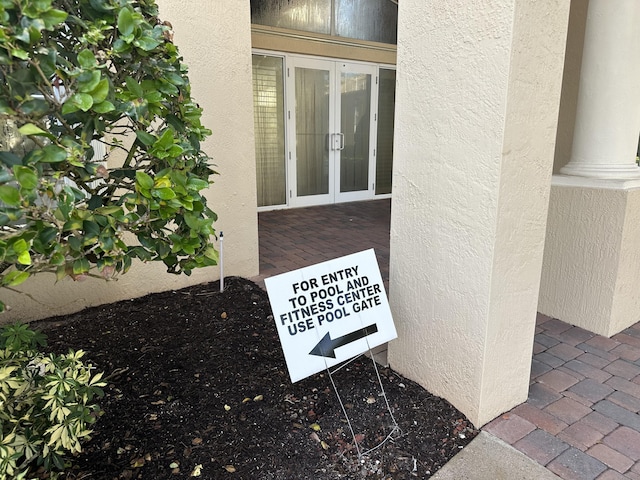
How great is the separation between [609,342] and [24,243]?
11.0ft

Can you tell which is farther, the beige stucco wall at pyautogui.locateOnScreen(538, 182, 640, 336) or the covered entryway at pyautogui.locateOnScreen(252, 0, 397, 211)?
the covered entryway at pyautogui.locateOnScreen(252, 0, 397, 211)

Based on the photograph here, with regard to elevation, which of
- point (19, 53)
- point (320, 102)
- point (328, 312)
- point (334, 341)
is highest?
point (320, 102)

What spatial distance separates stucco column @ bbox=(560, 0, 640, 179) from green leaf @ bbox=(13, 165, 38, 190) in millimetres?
3303

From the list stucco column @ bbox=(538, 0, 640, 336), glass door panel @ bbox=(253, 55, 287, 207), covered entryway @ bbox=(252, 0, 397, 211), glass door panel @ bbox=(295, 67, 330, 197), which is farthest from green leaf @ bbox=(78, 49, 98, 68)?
glass door panel @ bbox=(295, 67, 330, 197)

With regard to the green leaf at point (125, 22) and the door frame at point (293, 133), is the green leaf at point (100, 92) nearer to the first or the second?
the green leaf at point (125, 22)

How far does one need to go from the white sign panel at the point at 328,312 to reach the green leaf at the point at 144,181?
0.93 meters

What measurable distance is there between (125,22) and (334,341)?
1658 mm

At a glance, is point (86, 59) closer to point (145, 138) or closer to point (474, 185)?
point (145, 138)

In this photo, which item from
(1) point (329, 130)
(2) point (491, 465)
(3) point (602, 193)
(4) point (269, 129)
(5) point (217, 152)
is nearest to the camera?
(2) point (491, 465)

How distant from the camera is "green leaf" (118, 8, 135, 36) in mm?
1136

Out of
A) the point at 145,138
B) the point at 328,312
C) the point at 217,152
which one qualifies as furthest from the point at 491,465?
the point at 217,152

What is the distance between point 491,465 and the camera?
1.92 m

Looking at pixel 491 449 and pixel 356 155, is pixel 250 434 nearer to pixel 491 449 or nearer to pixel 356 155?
pixel 491 449

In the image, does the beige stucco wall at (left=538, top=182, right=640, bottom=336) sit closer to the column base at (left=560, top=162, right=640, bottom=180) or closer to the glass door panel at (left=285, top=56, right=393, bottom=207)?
the column base at (left=560, top=162, right=640, bottom=180)
